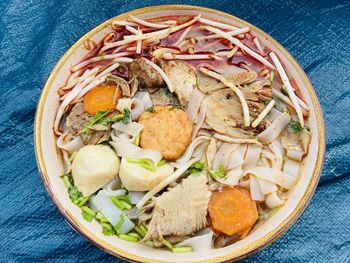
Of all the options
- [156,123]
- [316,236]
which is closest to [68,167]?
[156,123]

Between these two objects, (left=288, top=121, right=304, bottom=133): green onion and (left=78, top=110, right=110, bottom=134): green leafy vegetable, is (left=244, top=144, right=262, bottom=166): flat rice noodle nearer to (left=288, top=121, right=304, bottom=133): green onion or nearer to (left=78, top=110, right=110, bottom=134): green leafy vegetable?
(left=288, top=121, right=304, bottom=133): green onion

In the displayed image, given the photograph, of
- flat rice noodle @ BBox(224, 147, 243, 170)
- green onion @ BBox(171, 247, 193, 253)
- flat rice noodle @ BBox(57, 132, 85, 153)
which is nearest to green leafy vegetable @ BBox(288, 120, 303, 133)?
flat rice noodle @ BBox(224, 147, 243, 170)

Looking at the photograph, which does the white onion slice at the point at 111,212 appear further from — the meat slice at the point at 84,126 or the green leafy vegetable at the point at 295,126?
the green leafy vegetable at the point at 295,126

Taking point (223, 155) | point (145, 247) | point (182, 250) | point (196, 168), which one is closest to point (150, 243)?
point (145, 247)

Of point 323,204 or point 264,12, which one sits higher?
Answer: point 264,12

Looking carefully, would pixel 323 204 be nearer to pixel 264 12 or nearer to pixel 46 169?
pixel 264 12

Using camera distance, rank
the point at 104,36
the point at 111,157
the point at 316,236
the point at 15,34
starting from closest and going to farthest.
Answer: the point at 111,157, the point at 104,36, the point at 316,236, the point at 15,34

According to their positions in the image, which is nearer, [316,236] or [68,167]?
[68,167]

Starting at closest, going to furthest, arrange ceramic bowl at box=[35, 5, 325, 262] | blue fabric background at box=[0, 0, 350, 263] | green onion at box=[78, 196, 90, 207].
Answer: ceramic bowl at box=[35, 5, 325, 262] < green onion at box=[78, 196, 90, 207] < blue fabric background at box=[0, 0, 350, 263]
